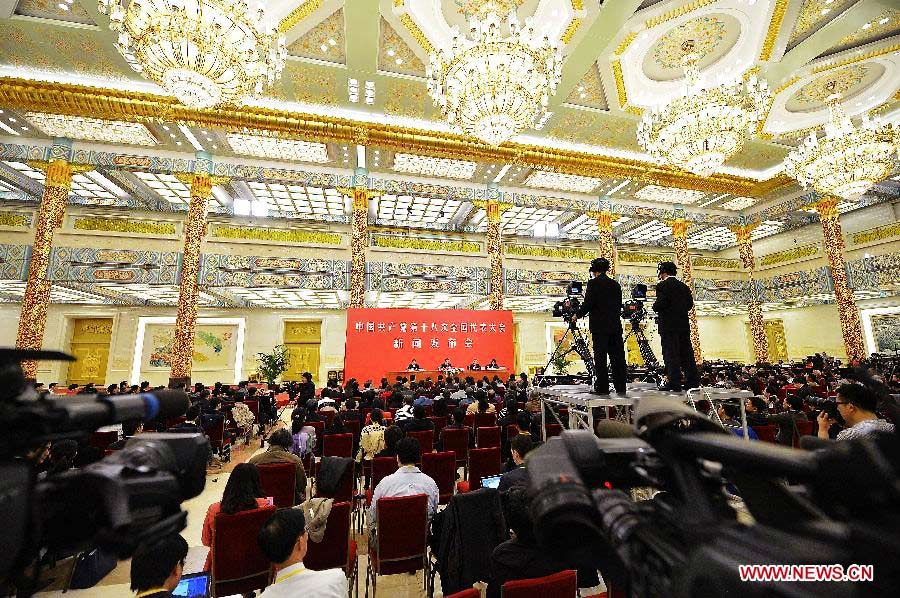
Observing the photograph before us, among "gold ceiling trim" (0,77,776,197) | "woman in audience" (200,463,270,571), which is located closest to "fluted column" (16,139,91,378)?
"gold ceiling trim" (0,77,776,197)

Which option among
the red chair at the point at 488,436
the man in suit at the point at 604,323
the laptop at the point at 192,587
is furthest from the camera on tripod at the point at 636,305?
the laptop at the point at 192,587

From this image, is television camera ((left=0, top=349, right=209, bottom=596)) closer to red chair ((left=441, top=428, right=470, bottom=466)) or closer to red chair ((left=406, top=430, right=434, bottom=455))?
red chair ((left=406, top=430, right=434, bottom=455))

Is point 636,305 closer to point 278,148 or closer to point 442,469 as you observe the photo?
point 442,469

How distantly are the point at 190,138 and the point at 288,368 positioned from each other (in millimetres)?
9999

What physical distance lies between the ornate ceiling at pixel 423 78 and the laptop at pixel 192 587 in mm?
8181

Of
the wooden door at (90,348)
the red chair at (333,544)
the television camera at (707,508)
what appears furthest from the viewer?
the wooden door at (90,348)

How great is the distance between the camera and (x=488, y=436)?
514 cm

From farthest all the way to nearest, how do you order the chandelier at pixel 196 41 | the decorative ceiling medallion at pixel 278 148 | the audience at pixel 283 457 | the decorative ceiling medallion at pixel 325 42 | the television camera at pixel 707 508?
the decorative ceiling medallion at pixel 278 148 < the decorative ceiling medallion at pixel 325 42 < the chandelier at pixel 196 41 < the audience at pixel 283 457 < the television camera at pixel 707 508

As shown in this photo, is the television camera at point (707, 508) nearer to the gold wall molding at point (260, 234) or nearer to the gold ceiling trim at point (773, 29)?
the gold ceiling trim at point (773, 29)

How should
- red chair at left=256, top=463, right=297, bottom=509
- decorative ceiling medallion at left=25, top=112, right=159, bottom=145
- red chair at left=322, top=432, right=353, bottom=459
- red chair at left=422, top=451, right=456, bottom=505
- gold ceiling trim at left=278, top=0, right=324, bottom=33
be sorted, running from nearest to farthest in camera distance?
red chair at left=256, top=463, right=297, bottom=509 → red chair at left=422, top=451, right=456, bottom=505 → red chair at left=322, top=432, right=353, bottom=459 → gold ceiling trim at left=278, top=0, right=324, bottom=33 → decorative ceiling medallion at left=25, top=112, right=159, bottom=145

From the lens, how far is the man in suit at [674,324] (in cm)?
436

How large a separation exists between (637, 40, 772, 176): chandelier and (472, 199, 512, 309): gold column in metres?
6.22

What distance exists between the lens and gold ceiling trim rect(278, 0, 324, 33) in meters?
6.98

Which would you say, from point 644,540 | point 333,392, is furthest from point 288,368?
point 644,540
